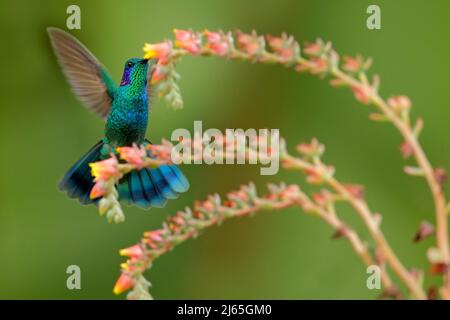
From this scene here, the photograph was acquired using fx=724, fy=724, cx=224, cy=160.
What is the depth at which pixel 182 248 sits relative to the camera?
2518 millimetres

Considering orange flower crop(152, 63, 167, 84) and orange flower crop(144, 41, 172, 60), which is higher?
orange flower crop(144, 41, 172, 60)

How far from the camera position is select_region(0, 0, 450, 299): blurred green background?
7.86 ft

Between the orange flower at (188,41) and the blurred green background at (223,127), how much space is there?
5.19ft

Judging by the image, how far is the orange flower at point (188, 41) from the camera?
762 millimetres

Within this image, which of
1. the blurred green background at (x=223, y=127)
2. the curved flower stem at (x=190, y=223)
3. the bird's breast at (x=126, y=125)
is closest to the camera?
the curved flower stem at (x=190, y=223)

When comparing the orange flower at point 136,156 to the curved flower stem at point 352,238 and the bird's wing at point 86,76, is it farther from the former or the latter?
the bird's wing at point 86,76

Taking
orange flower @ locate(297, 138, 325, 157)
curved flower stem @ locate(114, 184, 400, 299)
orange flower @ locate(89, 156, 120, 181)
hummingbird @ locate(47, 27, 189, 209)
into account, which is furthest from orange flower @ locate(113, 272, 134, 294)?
hummingbird @ locate(47, 27, 189, 209)

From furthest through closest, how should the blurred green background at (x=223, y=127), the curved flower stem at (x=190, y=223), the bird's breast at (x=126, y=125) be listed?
the blurred green background at (x=223, y=127) → the bird's breast at (x=126, y=125) → the curved flower stem at (x=190, y=223)

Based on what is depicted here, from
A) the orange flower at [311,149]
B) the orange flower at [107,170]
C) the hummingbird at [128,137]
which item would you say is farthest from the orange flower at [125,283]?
the hummingbird at [128,137]

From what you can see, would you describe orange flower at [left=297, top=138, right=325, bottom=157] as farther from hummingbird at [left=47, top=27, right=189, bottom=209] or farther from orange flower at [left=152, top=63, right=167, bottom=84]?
hummingbird at [left=47, top=27, right=189, bottom=209]

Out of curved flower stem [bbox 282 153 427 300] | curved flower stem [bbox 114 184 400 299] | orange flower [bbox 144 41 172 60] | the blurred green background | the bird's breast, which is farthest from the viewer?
the blurred green background

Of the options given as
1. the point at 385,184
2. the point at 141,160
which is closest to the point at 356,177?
the point at 385,184

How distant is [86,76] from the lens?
1859 mm

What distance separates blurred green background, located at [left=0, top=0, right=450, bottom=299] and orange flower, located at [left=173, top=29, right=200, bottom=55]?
1.58 metres
